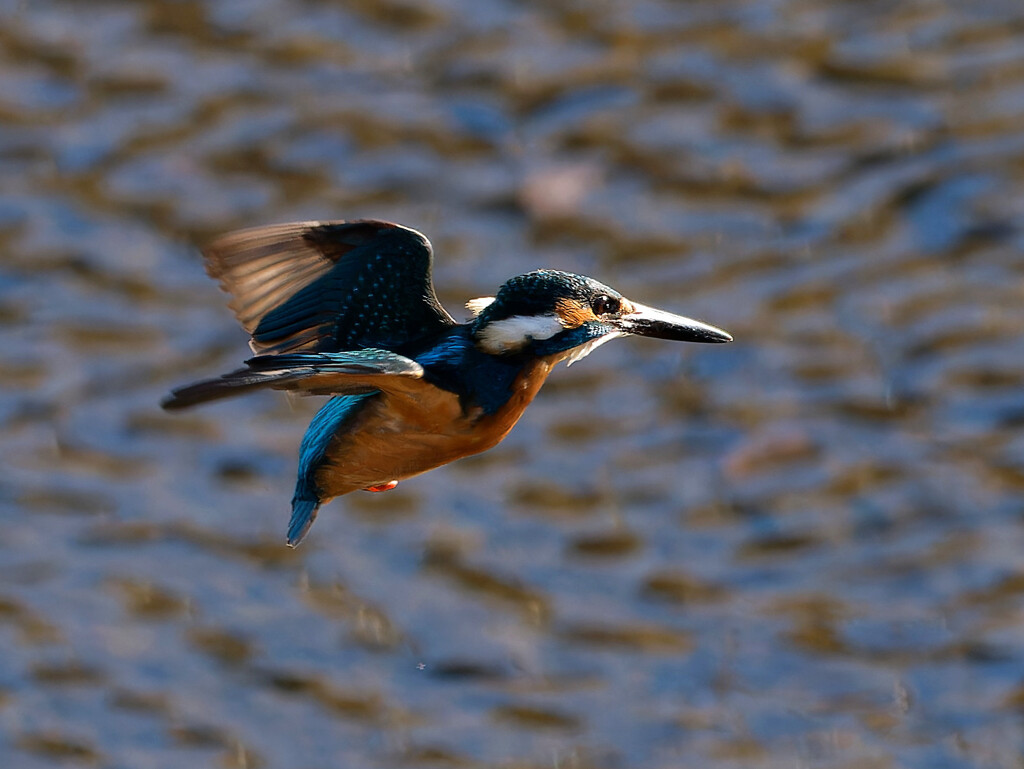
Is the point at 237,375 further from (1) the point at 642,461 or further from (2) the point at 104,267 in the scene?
(2) the point at 104,267

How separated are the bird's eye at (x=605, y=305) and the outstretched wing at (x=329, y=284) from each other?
32 centimetres

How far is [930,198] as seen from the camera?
7.06 m

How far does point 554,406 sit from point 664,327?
3.32 meters

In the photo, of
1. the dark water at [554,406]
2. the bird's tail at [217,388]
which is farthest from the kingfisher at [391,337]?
the dark water at [554,406]

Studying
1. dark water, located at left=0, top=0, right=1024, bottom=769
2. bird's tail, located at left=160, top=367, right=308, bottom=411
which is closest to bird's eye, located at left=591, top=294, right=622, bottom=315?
bird's tail, located at left=160, top=367, right=308, bottom=411

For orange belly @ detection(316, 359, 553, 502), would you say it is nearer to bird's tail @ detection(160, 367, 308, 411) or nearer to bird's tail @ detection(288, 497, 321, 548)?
bird's tail @ detection(288, 497, 321, 548)

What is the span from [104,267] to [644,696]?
2687 mm

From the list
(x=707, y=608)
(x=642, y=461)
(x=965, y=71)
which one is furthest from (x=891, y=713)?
(x=965, y=71)

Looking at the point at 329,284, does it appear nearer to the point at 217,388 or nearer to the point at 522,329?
the point at 522,329

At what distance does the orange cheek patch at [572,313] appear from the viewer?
3.10m

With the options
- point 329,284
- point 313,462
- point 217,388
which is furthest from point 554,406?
point 217,388

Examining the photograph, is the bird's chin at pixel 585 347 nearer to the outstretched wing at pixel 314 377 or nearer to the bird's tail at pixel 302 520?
the outstretched wing at pixel 314 377

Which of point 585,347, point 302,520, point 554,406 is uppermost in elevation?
point 554,406

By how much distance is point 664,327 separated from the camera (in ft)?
10.8
